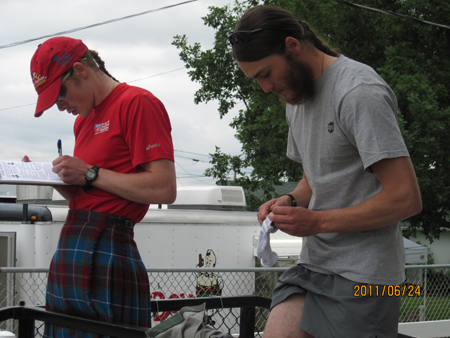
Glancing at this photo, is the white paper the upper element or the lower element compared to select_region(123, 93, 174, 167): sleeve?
lower

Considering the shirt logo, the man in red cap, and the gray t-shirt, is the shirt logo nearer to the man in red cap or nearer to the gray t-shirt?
the man in red cap

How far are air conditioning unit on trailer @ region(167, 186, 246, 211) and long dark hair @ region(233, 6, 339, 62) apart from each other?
20.1 ft

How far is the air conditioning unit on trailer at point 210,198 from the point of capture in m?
7.54

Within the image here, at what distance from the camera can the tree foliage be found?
→ 29.7 feet

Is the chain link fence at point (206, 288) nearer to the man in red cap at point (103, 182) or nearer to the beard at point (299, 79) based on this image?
the man in red cap at point (103, 182)

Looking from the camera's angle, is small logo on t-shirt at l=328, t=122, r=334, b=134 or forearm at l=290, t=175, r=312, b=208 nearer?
small logo on t-shirt at l=328, t=122, r=334, b=134

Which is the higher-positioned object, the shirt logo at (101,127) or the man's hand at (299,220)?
the shirt logo at (101,127)

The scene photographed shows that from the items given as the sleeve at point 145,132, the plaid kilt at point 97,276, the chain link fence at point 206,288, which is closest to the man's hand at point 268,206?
the sleeve at point 145,132

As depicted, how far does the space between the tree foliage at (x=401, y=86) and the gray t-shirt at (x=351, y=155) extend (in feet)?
23.7

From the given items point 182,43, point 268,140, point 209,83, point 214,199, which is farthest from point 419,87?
point 182,43

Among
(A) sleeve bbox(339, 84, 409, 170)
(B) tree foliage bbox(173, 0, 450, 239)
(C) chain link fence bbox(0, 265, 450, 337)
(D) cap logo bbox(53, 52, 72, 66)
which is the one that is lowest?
(C) chain link fence bbox(0, 265, 450, 337)

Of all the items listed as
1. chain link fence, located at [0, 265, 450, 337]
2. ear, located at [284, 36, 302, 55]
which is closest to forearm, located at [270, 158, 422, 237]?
ear, located at [284, 36, 302, 55]

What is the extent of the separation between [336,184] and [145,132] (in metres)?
0.70

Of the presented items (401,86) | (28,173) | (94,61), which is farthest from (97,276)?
(401,86)
